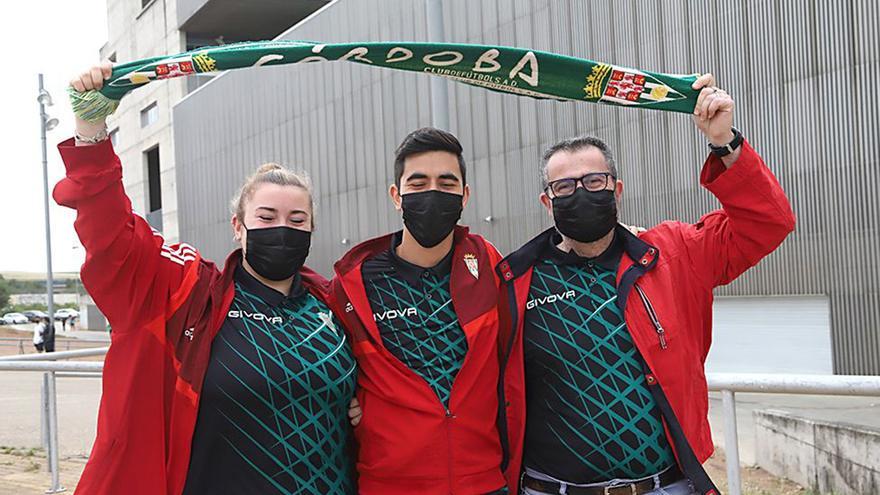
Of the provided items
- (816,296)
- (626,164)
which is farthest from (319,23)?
(816,296)

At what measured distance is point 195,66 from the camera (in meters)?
3.22

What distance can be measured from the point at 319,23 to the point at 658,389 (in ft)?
80.7

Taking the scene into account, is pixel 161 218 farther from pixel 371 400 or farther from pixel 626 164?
pixel 371 400

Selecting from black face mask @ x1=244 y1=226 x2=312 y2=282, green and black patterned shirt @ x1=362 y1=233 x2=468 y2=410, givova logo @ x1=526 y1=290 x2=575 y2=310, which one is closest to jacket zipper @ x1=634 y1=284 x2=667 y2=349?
givova logo @ x1=526 y1=290 x2=575 y2=310

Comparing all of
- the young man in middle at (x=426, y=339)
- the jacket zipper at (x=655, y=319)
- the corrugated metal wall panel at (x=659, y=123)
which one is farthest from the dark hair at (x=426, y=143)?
the corrugated metal wall panel at (x=659, y=123)

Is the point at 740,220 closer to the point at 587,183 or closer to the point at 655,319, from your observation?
the point at 655,319

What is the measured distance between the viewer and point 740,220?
3.18 metres

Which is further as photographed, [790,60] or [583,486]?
[790,60]

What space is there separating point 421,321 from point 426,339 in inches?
3.1

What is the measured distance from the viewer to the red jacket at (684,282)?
310cm

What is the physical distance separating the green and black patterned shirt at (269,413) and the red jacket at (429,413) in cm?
12

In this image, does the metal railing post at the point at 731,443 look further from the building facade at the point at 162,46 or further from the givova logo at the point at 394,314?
the building facade at the point at 162,46

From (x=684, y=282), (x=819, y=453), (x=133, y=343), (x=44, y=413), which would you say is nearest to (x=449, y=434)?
(x=684, y=282)

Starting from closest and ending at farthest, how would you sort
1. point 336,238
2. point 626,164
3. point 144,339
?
point 144,339, point 626,164, point 336,238
